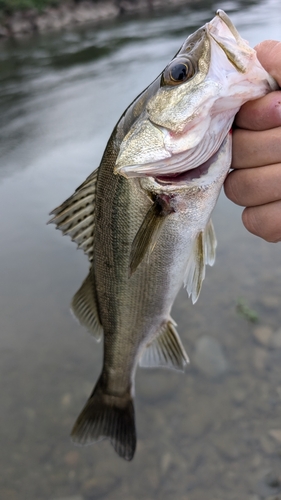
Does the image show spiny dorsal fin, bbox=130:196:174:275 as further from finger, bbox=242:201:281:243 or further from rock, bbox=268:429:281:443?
rock, bbox=268:429:281:443

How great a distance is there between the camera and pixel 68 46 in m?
13.8

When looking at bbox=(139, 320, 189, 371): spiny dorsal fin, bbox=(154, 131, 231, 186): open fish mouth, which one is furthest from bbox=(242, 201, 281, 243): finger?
bbox=(139, 320, 189, 371): spiny dorsal fin

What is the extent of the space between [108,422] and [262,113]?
1.69m

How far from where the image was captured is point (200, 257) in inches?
61.2

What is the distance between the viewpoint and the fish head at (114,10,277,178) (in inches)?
43.1

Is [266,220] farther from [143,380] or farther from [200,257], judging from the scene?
[143,380]

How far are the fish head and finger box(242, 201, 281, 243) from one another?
0.35m

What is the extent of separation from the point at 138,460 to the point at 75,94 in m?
7.68

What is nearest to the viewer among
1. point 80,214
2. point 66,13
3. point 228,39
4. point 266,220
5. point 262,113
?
point 228,39

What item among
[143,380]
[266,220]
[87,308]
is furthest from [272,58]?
[143,380]

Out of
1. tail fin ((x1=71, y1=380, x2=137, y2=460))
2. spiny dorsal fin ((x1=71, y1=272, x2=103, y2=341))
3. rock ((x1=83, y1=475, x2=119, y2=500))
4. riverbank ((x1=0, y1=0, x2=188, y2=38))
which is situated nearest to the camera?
spiny dorsal fin ((x1=71, y1=272, x2=103, y2=341))

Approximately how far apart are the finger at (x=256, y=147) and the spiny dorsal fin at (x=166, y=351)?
899 millimetres

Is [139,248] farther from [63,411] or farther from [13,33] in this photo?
[13,33]

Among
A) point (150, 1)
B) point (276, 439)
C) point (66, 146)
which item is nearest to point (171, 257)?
point (276, 439)
